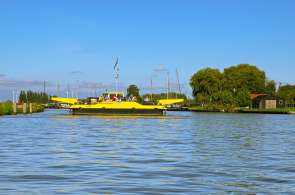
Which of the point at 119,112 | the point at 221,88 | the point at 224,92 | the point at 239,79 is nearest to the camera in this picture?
the point at 119,112

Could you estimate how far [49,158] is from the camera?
24688 millimetres

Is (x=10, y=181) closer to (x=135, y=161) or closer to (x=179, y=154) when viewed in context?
(x=135, y=161)

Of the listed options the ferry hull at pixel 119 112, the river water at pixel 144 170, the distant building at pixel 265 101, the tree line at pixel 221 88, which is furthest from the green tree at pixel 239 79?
the river water at pixel 144 170

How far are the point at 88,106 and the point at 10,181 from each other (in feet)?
295

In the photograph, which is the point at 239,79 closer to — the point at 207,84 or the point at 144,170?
the point at 207,84

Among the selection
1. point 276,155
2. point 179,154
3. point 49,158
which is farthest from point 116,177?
point 276,155

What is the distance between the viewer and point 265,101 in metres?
188

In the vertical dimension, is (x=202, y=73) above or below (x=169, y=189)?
above

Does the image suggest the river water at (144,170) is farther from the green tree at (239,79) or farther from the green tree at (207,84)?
the green tree at (239,79)

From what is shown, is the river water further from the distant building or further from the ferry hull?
the distant building

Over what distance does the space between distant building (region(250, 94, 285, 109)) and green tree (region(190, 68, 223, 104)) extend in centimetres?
1199

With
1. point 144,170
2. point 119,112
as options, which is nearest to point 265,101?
point 119,112

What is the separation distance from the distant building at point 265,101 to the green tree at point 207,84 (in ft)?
39.3

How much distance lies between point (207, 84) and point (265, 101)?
18367 mm
